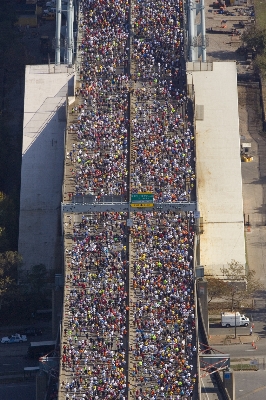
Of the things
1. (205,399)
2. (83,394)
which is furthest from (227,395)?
(83,394)

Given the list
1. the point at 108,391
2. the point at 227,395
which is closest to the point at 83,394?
the point at 108,391

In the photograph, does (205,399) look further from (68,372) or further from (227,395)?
(68,372)

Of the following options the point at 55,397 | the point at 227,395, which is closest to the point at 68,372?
the point at 55,397

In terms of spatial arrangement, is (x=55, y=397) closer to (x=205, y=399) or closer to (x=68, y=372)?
(x=68, y=372)

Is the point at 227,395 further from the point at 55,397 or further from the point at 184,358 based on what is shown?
the point at 55,397

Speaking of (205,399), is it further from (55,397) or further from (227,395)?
(55,397)
